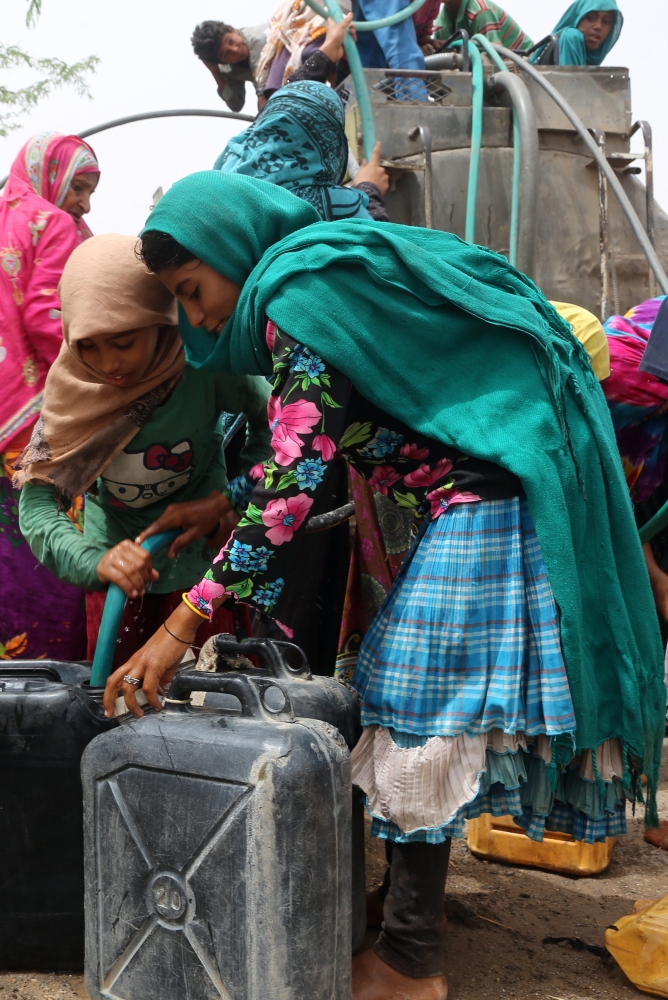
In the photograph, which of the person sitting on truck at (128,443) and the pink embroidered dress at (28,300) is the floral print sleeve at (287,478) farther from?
the pink embroidered dress at (28,300)

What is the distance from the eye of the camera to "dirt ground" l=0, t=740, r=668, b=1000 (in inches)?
76.9

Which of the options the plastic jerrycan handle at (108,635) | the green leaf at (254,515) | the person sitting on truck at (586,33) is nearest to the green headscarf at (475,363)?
the green leaf at (254,515)

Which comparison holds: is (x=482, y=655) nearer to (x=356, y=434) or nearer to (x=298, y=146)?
(x=356, y=434)

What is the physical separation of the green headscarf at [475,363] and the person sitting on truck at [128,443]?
309 mm

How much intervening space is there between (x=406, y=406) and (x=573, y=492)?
1.14 feet

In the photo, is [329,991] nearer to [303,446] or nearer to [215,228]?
[303,446]

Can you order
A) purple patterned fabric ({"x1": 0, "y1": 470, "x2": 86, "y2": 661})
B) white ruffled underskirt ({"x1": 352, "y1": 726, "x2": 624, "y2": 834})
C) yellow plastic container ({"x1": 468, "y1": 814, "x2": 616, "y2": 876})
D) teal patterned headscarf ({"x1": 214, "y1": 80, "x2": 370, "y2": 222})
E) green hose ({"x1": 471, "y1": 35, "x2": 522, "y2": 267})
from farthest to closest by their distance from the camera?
green hose ({"x1": 471, "y1": 35, "x2": 522, "y2": 267}), teal patterned headscarf ({"x1": 214, "y1": 80, "x2": 370, "y2": 222}), purple patterned fabric ({"x1": 0, "y1": 470, "x2": 86, "y2": 661}), yellow plastic container ({"x1": 468, "y1": 814, "x2": 616, "y2": 876}), white ruffled underskirt ({"x1": 352, "y1": 726, "x2": 624, "y2": 834})

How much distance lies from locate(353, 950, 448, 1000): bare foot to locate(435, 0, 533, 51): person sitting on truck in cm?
613

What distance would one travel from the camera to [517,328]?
170 cm

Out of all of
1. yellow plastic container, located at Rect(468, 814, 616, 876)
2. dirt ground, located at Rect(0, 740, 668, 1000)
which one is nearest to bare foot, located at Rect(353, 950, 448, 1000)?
dirt ground, located at Rect(0, 740, 668, 1000)

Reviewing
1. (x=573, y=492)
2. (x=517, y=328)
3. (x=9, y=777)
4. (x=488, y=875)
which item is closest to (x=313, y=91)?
(x=517, y=328)

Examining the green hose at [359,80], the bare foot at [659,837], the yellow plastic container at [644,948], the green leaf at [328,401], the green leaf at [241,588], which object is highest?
the green hose at [359,80]

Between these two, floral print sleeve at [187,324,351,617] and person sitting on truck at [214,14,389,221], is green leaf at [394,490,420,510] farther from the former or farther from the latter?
person sitting on truck at [214,14,389,221]

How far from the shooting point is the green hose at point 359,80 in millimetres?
4453
